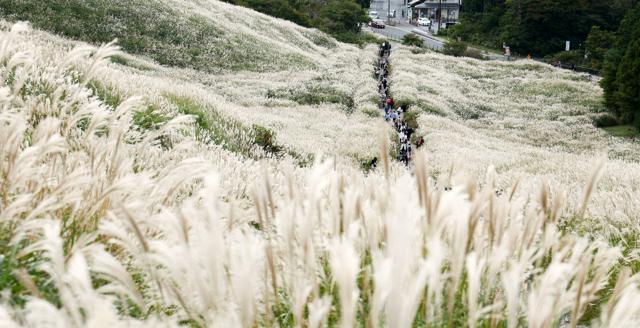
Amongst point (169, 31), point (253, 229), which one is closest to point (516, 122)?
point (169, 31)

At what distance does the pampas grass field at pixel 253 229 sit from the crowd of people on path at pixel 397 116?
4.75 meters

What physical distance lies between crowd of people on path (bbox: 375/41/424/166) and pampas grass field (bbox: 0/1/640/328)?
4.75 meters

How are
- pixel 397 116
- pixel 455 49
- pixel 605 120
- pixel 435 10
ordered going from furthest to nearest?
1. pixel 435 10
2. pixel 455 49
3. pixel 605 120
4. pixel 397 116

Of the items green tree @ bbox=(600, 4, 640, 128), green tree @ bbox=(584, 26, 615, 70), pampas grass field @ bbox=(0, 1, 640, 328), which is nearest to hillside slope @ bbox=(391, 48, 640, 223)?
pampas grass field @ bbox=(0, 1, 640, 328)

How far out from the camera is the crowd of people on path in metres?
20.8

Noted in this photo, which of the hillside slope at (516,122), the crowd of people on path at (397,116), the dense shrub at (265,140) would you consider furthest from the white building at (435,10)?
the dense shrub at (265,140)

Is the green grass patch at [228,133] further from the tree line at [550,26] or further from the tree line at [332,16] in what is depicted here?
the tree line at [332,16]

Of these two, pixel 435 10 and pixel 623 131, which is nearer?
pixel 623 131

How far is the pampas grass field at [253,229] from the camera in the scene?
4.80ft

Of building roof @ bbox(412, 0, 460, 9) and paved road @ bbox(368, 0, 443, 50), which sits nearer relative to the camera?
paved road @ bbox(368, 0, 443, 50)

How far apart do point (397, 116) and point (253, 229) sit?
A: 25.3m

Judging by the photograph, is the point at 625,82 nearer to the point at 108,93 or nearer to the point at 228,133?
the point at 228,133

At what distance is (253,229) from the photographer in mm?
3418

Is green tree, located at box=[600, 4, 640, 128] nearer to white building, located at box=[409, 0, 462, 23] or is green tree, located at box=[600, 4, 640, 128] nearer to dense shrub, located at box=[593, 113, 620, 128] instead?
dense shrub, located at box=[593, 113, 620, 128]
